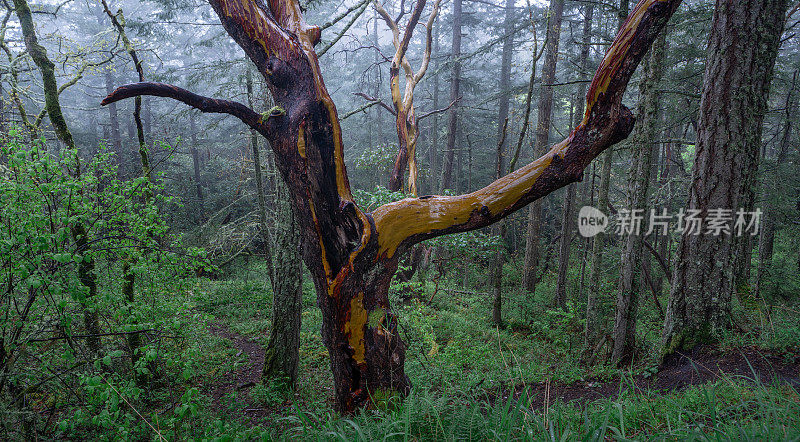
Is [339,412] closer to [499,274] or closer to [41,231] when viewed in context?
[41,231]

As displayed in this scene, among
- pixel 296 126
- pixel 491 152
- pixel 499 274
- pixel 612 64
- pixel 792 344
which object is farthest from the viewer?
pixel 491 152

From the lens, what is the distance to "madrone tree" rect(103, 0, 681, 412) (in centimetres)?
295

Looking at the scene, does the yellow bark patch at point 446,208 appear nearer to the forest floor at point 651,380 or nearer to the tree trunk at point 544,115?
the forest floor at point 651,380

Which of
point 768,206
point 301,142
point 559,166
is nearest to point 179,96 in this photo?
point 301,142

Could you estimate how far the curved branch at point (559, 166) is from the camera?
8.66 feet

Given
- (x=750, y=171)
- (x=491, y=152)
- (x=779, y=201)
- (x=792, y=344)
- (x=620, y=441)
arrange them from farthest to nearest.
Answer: (x=491, y=152) → (x=779, y=201) → (x=750, y=171) → (x=792, y=344) → (x=620, y=441)

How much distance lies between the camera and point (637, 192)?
5602 millimetres

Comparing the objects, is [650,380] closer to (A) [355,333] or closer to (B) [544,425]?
(B) [544,425]

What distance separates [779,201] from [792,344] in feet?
24.9

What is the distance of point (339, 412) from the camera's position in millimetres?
3342

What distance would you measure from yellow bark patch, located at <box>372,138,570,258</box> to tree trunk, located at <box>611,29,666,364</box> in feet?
10.1

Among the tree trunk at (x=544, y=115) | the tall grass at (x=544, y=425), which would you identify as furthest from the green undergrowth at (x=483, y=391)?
the tree trunk at (x=544, y=115)

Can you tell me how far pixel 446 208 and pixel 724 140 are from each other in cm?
364

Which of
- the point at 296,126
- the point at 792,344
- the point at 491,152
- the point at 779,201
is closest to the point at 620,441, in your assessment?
the point at 296,126
